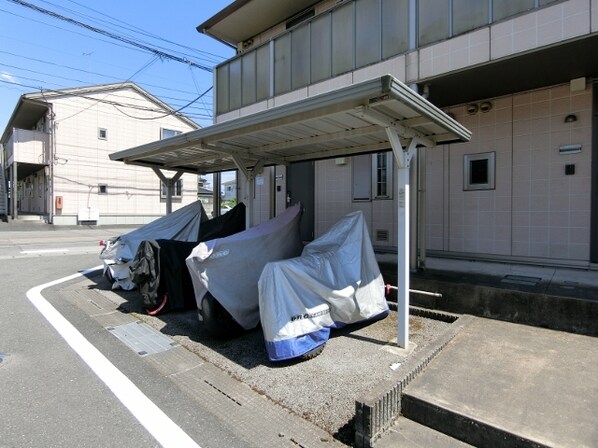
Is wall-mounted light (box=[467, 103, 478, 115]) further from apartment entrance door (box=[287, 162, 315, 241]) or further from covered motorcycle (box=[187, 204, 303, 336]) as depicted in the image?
covered motorcycle (box=[187, 204, 303, 336])

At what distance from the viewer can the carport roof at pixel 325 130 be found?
10.9ft

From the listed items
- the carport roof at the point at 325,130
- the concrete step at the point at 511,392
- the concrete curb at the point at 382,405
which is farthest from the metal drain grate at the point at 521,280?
the concrete curb at the point at 382,405

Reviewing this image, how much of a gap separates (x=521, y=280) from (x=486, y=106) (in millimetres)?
3051

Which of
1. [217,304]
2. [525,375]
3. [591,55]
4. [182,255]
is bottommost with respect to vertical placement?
[525,375]

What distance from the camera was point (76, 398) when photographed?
2.94m

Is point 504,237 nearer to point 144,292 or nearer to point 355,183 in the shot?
point 355,183

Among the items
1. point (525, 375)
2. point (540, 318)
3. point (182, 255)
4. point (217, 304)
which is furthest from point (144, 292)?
point (540, 318)

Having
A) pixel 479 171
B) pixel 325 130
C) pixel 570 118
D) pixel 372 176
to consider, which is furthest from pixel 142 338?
pixel 570 118

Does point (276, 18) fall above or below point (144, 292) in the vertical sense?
above

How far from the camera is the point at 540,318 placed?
408cm

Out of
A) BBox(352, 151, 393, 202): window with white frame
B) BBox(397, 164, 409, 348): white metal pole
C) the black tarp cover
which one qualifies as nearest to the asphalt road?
the black tarp cover

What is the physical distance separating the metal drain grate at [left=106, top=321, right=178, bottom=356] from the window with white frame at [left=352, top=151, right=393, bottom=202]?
4.80 meters

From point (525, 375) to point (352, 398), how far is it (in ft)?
4.59

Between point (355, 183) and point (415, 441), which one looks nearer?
point (415, 441)
